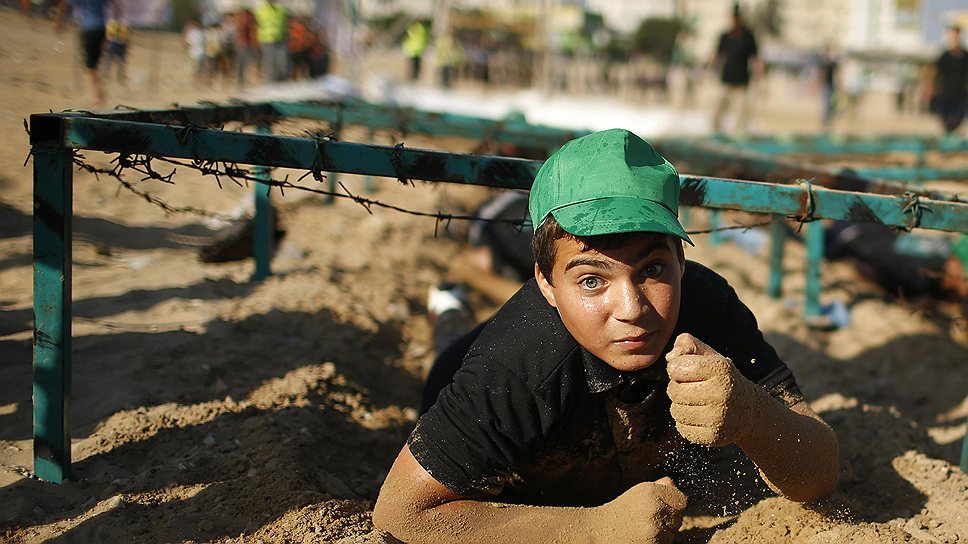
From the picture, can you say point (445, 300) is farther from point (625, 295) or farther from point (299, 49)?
point (299, 49)

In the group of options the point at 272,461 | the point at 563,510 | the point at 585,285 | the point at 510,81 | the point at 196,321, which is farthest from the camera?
the point at 510,81

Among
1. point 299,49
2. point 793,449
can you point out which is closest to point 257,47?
point 299,49

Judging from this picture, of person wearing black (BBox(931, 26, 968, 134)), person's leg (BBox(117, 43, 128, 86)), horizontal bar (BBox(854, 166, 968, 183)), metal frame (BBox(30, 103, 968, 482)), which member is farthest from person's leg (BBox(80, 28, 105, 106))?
person wearing black (BBox(931, 26, 968, 134))

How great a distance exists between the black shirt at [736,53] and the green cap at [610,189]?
11.3 metres

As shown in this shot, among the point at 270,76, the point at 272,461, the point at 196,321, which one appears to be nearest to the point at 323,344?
the point at 196,321

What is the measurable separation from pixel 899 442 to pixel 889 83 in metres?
51.4

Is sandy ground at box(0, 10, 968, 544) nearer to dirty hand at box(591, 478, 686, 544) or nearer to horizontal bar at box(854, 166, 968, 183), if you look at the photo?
dirty hand at box(591, 478, 686, 544)

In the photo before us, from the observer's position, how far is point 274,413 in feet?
10.6

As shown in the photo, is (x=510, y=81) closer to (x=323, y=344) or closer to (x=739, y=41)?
(x=739, y=41)

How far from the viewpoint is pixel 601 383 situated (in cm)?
216

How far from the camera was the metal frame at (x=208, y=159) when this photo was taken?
2492mm

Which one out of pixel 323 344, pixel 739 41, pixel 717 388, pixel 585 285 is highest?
pixel 739 41

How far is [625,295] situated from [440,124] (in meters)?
3.19

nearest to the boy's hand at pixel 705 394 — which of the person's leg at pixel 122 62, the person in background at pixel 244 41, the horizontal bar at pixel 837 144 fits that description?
the horizontal bar at pixel 837 144
